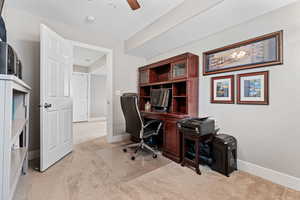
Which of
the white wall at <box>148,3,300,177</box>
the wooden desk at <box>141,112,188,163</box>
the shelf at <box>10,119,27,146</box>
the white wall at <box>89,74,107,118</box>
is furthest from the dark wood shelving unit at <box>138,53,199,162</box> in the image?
the white wall at <box>89,74,107,118</box>

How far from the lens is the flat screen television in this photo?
2898 millimetres

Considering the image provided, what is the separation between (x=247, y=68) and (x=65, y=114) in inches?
121

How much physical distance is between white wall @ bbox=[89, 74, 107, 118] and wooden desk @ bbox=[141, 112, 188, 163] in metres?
4.66

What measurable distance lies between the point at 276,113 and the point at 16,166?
116 inches

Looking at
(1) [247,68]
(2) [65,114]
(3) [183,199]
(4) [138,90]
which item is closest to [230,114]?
(1) [247,68]

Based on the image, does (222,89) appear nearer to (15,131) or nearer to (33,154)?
(15,131)

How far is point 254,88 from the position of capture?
6.25 ft

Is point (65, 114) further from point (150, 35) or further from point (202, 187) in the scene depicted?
point (202, 187)

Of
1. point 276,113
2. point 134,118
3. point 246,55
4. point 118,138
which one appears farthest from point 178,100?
point 118,138

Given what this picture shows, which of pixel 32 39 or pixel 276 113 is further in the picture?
pixel 32 39

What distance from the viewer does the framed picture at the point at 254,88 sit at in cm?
181

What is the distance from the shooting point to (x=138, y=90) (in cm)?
375

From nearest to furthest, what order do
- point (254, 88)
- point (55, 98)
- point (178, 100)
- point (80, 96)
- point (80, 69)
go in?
1. point (254, 88)
2. point (55, 98)
3. point (178, 100)
4. point (80, 96)
5. point (80, 69)

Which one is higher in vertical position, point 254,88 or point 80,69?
point 80,69
